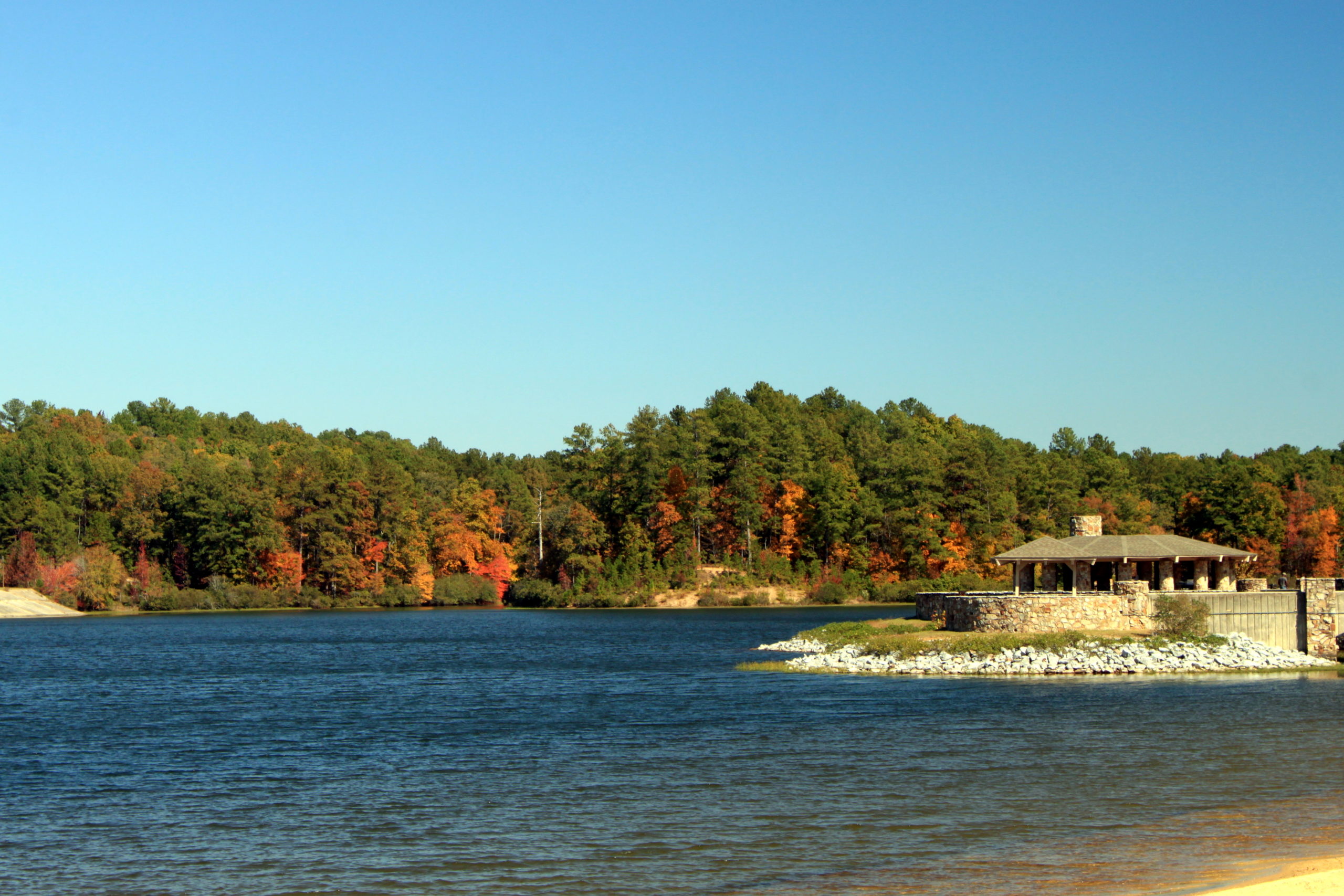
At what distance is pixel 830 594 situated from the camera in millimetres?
109125

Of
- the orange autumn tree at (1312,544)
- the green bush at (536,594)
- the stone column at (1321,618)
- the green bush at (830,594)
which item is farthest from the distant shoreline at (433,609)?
the stone column at (1321,618)

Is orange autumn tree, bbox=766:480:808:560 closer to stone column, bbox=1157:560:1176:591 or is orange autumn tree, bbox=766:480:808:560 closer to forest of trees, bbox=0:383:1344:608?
forest of trees, bbox=0:383:1344:608

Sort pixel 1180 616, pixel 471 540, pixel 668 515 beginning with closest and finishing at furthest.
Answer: pixel 1180 616 → pixel 668 515 → pixel 471 540

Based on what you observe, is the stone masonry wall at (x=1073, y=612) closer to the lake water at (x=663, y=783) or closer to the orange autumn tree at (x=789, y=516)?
the lake water at (x=663, y=783)

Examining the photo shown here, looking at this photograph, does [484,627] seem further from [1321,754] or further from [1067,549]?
[1321,754]

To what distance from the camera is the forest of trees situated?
4390 inches

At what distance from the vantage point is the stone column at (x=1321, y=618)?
50406mm

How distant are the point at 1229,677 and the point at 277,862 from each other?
3688 cm

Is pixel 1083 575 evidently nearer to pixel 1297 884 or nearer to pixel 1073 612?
pixel 1073 612

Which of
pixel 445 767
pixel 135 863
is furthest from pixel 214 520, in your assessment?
pixel 135 863

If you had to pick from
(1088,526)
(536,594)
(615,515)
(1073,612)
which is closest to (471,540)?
(536,594)

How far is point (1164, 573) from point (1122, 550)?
6.82ft

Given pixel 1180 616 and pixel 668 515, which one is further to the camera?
pixel 668 515

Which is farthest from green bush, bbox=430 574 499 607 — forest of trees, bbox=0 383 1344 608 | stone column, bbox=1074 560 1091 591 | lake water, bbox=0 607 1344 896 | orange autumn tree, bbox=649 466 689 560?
stone column, bbox=1074 560 1091 591
